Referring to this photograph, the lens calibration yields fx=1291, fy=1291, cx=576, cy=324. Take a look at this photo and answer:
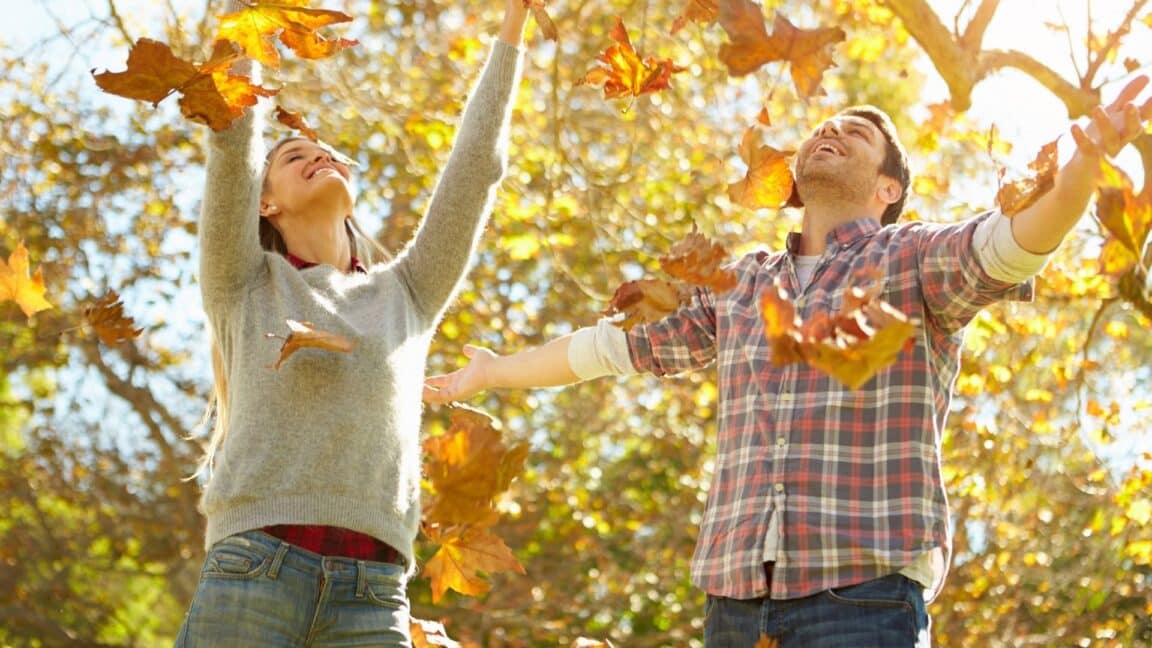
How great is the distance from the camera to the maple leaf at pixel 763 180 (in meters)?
2.56

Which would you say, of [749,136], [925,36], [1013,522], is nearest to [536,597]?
[1013,522]

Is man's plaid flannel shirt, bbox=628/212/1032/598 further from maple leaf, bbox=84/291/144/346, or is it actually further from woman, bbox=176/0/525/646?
maple leaf, bbox=84/291/144/346

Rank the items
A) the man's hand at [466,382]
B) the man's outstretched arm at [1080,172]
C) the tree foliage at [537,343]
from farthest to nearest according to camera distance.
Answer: the tree foliage at [537,343], the man's hand at [466,382], the man's outstretched arm at [1080,172]

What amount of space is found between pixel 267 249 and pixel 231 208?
32cm

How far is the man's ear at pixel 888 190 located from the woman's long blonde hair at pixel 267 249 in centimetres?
106

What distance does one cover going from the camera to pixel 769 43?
7.53ft

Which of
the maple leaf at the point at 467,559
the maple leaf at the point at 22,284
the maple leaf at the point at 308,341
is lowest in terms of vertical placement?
the maple leaf at the point at 467,559

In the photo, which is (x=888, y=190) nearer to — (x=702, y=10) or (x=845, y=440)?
(x=702, y=10)

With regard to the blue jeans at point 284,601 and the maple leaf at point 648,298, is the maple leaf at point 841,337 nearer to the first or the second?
the maple leaf at point 648,298

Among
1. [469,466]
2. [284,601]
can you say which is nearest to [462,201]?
[469,466]

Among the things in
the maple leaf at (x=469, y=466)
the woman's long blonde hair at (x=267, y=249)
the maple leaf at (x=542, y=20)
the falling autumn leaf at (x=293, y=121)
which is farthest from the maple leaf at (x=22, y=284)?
the maple leaf at (x=542, y=20)

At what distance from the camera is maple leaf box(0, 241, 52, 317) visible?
255 cm

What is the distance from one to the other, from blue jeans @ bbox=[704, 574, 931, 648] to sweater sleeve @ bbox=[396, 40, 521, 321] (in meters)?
0.90

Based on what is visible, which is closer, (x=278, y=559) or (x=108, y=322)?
(x=278, y=559)
